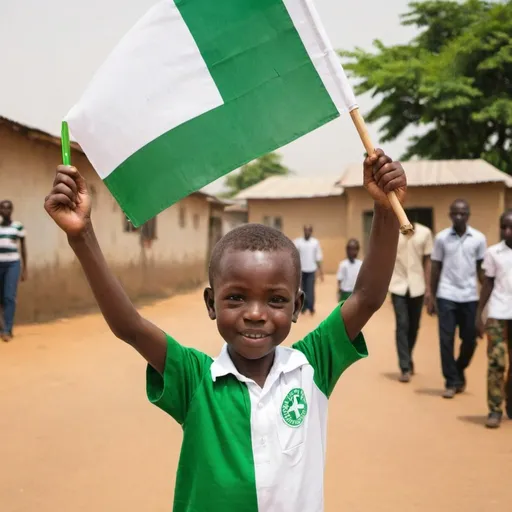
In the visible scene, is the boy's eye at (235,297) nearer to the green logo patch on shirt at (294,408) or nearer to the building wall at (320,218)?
the green logo patch on shirt at (294,408)

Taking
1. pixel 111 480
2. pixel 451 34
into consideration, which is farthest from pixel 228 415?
pixel 451 34

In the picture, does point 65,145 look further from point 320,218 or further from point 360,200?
point 320,218

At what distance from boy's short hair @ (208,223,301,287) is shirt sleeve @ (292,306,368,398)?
0.20 metres

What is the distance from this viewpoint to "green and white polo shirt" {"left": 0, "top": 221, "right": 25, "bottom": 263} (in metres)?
7.93

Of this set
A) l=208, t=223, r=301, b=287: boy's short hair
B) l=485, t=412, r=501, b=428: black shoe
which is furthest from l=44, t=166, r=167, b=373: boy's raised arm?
l=485, t=412, r=501, b=428: black shoe

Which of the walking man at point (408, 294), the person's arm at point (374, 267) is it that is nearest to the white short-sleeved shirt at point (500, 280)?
the walking man at point (408, 294)

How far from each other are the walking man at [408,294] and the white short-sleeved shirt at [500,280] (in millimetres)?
1366

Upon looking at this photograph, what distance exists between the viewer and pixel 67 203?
1.63 meters

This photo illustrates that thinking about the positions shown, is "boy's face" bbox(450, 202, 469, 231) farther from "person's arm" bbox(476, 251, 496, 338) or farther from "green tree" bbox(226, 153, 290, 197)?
"green tree" bbox(226, 153, 290, 197)

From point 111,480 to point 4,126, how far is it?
7.31 m

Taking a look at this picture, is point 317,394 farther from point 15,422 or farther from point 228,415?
point 15,422

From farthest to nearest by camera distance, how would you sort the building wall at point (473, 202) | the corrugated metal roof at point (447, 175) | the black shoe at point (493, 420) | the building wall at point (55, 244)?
the building wall at point (473, 202) → the corrugated metal roof at point (447, 175) → the building wall at point (55, 244) → the black shoe at point (493, 420)

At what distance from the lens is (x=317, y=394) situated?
1.83 m

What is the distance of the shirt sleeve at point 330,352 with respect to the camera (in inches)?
74.2
